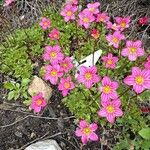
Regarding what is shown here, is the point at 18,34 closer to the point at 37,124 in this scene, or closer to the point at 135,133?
the point at 37,124

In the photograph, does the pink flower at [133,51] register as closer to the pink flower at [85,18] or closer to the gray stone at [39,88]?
the pink flower at [85,18]

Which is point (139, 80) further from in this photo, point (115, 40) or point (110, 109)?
point (115, 40)

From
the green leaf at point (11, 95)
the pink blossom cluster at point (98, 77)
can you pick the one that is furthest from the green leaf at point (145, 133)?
the green leaf at point (11, 95)

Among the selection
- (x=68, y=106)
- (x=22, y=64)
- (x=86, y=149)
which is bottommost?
(x=86, y=149)

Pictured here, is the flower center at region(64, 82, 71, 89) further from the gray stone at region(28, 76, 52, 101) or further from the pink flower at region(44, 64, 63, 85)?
the gray stone at region(28, 76, 52, 101)

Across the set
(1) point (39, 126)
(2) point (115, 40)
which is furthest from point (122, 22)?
(1) point (39, 126)

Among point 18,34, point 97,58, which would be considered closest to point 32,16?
point 18,34
